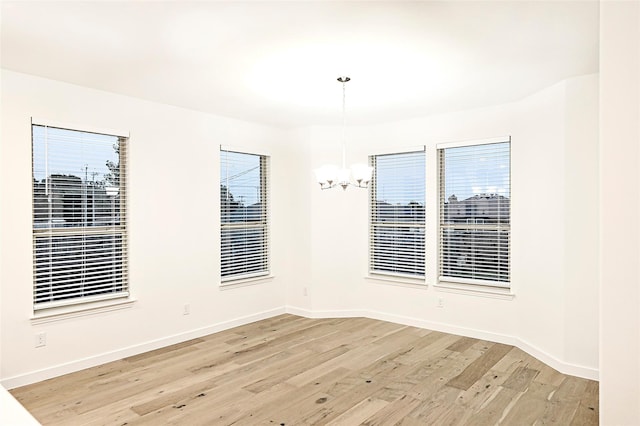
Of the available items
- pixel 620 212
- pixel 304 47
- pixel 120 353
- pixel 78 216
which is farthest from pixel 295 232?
pixel 620 212

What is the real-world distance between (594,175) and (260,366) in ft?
11.5

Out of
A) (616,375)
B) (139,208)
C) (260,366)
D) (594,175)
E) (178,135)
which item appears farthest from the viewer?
(178,135)

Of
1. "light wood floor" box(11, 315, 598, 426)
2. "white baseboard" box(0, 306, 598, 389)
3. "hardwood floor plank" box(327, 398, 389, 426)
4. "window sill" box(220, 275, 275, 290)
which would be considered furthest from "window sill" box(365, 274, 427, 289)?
"hardwood floor plank" box(327, 398, 389, 426)

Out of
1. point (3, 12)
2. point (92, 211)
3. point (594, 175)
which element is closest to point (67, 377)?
point (92, 211)

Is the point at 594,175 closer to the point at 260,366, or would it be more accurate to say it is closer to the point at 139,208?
the point at 260,366

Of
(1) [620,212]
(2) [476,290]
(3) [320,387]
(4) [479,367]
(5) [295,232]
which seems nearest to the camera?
(1) [620,212]

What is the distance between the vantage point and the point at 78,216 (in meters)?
3.93

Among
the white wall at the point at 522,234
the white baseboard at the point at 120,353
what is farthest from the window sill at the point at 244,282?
the white wall at the point at 522,234

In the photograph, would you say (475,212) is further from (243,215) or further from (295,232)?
(243,215)

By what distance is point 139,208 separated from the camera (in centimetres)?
434

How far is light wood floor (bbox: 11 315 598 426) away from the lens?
300cm

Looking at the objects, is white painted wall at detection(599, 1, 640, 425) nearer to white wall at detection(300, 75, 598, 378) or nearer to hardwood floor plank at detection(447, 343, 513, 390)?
hardwood floor plank at detection(447, 343, 513, 390)

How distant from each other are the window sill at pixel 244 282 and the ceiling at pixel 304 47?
226 centimetres

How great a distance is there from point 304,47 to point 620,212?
2.25 m
